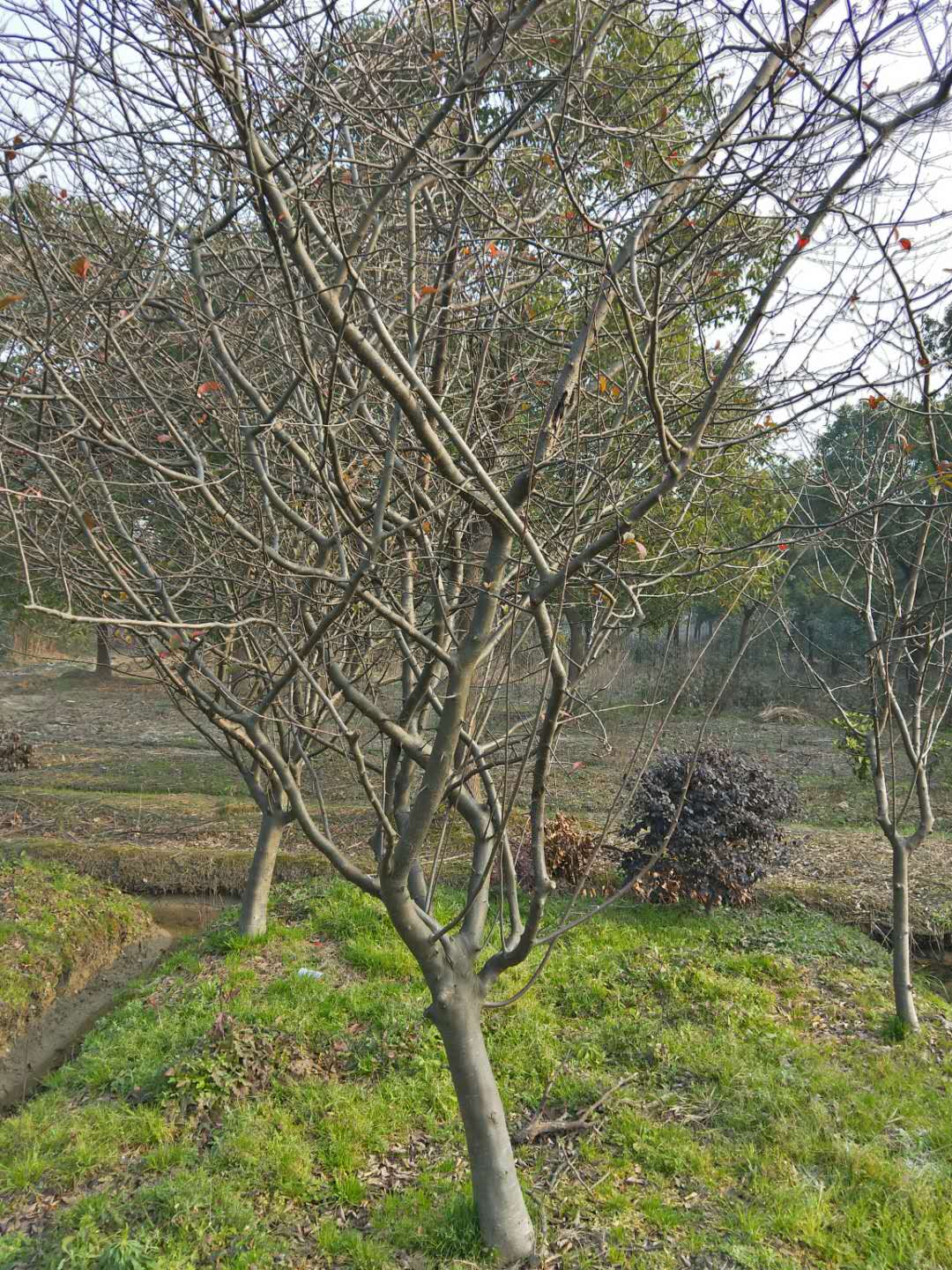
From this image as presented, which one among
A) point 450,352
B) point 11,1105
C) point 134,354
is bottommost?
point 11,1105

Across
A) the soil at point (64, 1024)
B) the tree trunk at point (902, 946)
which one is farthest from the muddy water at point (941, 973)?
the soil at point (64, 1024)

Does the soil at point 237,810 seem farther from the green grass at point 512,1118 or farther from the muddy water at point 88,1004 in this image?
the green grass at point 512,1118

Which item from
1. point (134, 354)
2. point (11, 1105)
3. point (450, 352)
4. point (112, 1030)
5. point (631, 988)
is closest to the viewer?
point (134, 354)

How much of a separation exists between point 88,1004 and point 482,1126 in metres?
4.20

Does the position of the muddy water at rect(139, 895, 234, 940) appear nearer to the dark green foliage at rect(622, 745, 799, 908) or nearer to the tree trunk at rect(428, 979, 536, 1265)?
the dark green foliage at rect(622, 745, 799, 908)

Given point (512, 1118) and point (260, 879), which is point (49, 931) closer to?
point (260, 879)

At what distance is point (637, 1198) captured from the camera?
11.5 ft

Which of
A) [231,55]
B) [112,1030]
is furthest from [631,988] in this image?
[231,55]

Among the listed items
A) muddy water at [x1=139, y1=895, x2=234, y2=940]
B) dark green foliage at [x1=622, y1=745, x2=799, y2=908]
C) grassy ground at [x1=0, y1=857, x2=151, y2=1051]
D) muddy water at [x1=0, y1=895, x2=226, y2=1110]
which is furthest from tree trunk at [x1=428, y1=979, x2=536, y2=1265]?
A: muddy water at [x1=139, y1=895, x2=234, y2=940]

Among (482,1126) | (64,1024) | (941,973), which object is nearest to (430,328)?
(482,1126)

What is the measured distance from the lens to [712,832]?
6516mm

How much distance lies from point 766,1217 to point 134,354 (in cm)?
443

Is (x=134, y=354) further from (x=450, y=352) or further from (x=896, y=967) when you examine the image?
(x=896, y=967)

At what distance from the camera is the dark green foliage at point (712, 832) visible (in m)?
6.51
